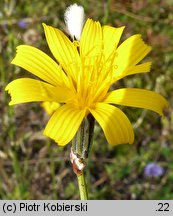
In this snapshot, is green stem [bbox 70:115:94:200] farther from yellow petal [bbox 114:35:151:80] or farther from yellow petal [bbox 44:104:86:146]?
yellow petal [bbox 114:35:151:80]

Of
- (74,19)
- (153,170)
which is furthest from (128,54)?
(153,170)

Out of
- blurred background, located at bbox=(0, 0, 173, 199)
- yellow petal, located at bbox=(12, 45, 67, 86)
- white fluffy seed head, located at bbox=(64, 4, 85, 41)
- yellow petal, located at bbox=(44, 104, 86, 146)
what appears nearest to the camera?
yellow petal, located at bbox=(44, 104, 86, 146)

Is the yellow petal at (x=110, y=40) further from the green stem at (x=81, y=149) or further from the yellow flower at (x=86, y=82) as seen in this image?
the green stem at (x=81, y=149)

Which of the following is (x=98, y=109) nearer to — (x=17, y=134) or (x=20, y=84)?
(x=20, y=84)

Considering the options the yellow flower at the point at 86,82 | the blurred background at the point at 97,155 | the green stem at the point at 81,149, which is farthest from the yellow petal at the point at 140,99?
the blurred background at the point at 97,155

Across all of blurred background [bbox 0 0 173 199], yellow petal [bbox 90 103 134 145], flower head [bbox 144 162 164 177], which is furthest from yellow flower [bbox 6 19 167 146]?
flower head [bbox 144 162 164 177]
